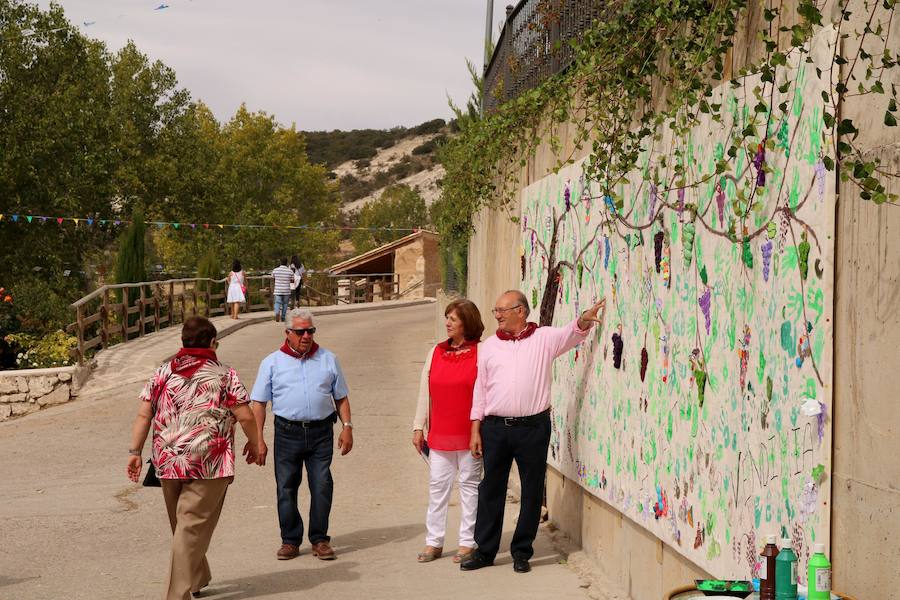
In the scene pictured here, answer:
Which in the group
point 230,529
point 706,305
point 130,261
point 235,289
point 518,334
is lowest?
point 230,529

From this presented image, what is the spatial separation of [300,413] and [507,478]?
1.47 meters

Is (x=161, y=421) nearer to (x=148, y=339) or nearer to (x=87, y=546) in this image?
(x=87, y=546)

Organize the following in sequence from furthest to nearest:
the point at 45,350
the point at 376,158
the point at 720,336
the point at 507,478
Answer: the point at 376,158 → the point at 45,350 → the point at 507,478 → the point at 720,336

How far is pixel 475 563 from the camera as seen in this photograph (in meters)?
7.50

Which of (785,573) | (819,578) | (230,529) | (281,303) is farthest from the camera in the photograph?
(281,303)

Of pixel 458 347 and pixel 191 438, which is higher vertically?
pixel 458 347

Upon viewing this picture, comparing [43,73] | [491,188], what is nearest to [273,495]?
[491,188]

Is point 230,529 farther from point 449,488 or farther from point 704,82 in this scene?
point 704,82

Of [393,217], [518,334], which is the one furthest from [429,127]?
[518,334]

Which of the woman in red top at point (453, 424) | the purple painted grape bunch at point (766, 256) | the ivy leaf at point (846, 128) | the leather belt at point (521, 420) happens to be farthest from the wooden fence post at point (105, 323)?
the ivy leaf at point (846, 128)

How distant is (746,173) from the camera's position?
471 centimetres

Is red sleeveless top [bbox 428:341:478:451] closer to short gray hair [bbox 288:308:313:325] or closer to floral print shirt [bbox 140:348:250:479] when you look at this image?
short gray hair [bbox 288:308:313:325]

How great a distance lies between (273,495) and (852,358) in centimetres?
720

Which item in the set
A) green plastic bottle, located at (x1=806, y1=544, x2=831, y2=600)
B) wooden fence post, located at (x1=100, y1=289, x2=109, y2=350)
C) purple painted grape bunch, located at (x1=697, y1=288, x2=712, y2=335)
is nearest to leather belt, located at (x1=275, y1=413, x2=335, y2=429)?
purple painted grape bunch, located at (x1=697, y1=288, x2=712, y2=335)
